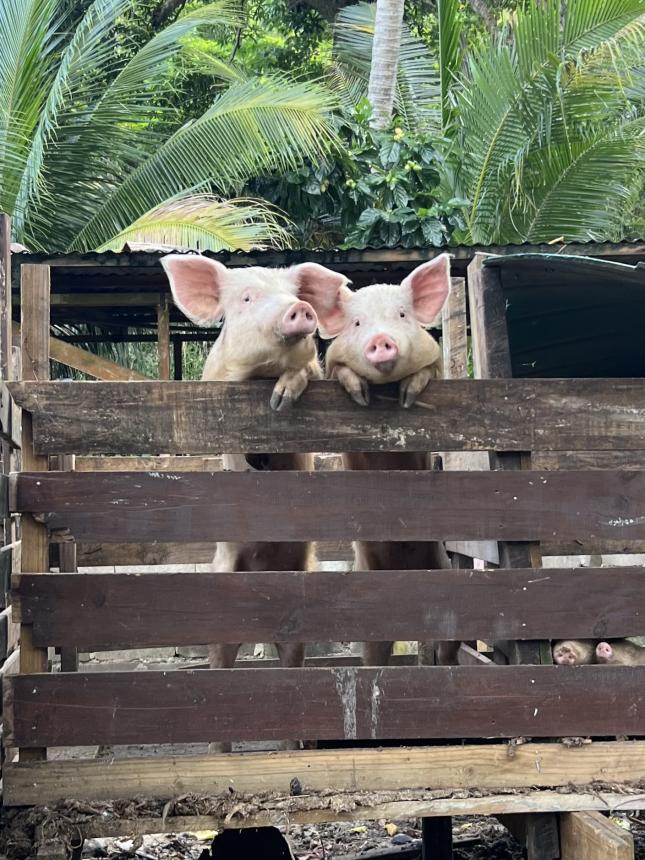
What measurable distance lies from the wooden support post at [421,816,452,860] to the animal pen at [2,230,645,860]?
3.32ft

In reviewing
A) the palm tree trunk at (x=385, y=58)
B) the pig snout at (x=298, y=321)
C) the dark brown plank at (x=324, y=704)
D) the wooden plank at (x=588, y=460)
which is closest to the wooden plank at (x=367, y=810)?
the dark brown plank at (x=324, y=704)

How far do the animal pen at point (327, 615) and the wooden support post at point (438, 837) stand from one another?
101cm

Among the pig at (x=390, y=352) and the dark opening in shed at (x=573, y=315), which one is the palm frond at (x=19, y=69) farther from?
the pig at (x=390, y=352)

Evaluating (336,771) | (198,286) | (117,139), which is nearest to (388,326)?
(198,286)

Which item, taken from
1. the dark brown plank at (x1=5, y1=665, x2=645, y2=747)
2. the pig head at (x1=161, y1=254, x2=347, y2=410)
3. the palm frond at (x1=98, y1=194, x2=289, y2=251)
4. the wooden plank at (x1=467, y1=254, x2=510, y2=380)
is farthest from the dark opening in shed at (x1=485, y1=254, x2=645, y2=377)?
the palm frond at (x1=98, y1=194, x2=289, y2=251)

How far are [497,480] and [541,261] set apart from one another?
0.85 meters

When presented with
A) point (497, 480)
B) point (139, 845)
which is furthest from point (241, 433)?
point (139, 845)

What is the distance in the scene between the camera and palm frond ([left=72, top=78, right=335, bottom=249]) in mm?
10781

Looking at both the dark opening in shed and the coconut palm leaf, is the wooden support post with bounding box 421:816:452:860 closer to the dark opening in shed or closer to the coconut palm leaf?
the dark opening in shed

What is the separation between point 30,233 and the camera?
11672 millimetres

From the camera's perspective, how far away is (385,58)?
491 inches

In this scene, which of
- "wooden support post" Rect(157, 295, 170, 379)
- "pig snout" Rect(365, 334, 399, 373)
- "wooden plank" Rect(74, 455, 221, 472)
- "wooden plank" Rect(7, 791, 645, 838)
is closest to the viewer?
"wooden plank" Rect(7, 791, 645, 838)

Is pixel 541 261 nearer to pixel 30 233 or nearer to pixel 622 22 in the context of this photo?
pixel 622 22

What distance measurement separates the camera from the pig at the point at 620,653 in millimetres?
3506
